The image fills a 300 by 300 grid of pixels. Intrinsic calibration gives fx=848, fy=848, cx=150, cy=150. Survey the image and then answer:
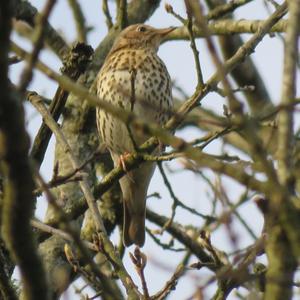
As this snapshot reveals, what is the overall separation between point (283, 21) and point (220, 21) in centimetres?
112

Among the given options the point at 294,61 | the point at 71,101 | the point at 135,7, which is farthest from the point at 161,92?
the point at 294,61

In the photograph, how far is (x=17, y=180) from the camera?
8.36 ft

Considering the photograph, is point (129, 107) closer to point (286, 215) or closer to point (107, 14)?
point (107, 14)

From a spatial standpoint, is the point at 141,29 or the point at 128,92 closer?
the point at 128,92

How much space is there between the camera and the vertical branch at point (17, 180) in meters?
2.43

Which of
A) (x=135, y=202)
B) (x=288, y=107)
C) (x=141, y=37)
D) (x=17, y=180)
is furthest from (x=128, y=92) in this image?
(x=17, y=180)

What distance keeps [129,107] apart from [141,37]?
1.63 m

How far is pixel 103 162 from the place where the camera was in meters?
7.98

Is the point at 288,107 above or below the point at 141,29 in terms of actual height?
below

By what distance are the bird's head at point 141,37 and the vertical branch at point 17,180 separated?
5622 mm

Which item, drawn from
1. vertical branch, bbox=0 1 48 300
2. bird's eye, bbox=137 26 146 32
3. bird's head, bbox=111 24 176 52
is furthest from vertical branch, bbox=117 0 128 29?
vertical branch, bbox=0 1 48 300

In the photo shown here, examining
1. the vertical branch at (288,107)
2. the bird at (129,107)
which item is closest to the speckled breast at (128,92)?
the bird at (129,107)

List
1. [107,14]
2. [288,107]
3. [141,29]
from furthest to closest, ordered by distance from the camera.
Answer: [141,29]
[107,14]
[288,107]

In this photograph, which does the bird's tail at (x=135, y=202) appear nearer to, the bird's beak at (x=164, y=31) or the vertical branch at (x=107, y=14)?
the vertical branch at (x=107, y=14)
